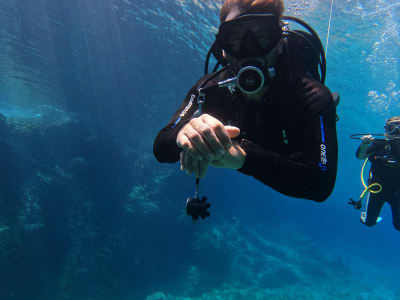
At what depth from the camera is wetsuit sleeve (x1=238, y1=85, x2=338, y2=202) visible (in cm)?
138

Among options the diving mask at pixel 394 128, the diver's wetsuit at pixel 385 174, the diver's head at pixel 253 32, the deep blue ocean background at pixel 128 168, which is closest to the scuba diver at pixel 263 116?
the diver's head at pixel 253 32

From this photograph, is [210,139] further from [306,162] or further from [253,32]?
[253,32]

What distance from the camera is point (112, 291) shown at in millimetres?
12250

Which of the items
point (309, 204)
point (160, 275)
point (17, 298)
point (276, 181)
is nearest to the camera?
point (276, 181)

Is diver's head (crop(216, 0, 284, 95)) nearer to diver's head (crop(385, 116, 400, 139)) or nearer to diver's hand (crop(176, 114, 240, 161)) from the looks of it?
diver's hand (crop(176, 114, 240, 161))

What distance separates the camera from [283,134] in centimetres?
184

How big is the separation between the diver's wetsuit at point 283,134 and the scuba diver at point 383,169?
5.08m

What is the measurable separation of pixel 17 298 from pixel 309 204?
193 feet

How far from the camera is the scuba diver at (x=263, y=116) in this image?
4.39 ft

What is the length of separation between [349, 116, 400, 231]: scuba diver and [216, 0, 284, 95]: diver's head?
17.1 feet

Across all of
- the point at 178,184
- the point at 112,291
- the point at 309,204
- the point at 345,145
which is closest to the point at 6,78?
the point at 178,184

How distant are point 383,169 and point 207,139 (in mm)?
7524

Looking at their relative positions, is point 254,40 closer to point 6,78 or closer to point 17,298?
point 17,298

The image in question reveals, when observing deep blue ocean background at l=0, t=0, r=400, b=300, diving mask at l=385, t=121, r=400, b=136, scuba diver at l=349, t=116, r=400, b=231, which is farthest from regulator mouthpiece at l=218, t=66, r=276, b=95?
deep blue ocean background at l=0, t=0, r=400, b=300
